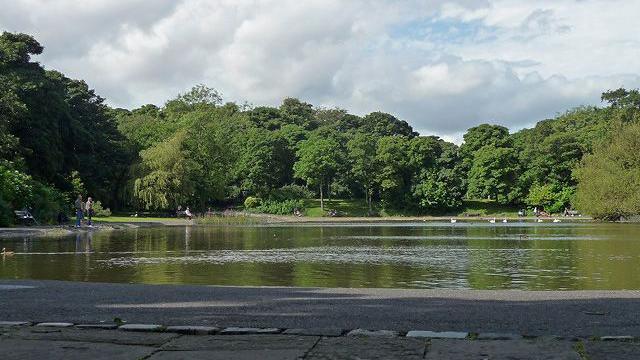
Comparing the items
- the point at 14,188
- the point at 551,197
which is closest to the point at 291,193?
the point at 551,197

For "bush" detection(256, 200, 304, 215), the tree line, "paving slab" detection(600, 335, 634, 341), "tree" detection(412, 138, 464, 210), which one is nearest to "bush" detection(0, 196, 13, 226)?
the tree line

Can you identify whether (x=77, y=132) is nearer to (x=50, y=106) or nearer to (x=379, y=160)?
(x=50, y=106)

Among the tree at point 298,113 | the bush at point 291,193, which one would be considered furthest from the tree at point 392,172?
the tree at point 298,113

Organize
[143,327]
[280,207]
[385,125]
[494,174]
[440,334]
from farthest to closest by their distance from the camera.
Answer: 1. [385,125]
2. [494,174]
3. [280,207]
4. [143,327]
5. [440,334]

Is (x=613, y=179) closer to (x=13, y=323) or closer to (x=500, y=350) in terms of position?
(x=500, y=350)

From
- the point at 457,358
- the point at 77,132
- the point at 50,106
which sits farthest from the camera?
the point at 77,132

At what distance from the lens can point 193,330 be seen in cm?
695

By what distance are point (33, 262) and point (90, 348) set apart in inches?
500

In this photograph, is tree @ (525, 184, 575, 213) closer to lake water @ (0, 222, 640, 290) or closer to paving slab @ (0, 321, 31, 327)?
lake water @ (0, 222, 640, 290)

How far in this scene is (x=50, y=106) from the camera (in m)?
52.6

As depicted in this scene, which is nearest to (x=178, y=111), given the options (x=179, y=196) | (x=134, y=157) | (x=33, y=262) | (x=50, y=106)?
(x=134, y=157)

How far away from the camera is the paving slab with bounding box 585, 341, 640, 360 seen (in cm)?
579

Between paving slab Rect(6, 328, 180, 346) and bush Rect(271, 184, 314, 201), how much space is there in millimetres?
74423

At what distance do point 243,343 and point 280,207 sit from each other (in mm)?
69719
